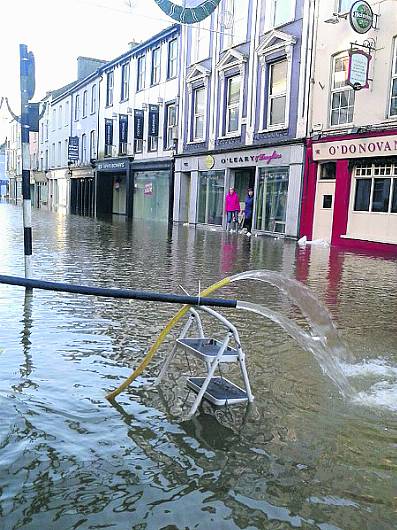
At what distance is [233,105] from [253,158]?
3.41 m

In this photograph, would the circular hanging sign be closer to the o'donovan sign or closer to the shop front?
the o'donovan sign

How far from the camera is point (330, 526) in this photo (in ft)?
8.46

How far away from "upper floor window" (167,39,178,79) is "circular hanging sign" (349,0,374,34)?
15.4 m

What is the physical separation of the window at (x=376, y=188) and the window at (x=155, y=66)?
18.1m

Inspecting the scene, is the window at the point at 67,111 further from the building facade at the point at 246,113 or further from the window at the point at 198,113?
the window at the point at 198,113

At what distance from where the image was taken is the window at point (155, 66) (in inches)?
1298

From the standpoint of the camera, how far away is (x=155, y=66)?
33344 millimetres

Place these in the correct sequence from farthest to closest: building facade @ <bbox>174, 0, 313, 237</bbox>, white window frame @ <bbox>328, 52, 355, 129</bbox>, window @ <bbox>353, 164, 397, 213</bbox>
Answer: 1. building facade @ <bbox>174, 0, 313, 237</bbox>
2. white window frame @ <bbox>328, 52, 355, 129</bbox>
3. window @ <bbox>353, 164, 397, 213</bbox>

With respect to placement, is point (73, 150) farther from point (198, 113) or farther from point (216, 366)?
point (216, 366)

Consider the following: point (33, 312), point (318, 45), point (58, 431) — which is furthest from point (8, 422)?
point (318, 45)

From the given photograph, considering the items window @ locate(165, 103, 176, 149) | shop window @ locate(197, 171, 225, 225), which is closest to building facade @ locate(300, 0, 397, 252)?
shop window @ locate(197, 171, 225, 225)

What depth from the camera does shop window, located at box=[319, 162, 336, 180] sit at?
19812mm

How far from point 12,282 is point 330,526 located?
2187mm

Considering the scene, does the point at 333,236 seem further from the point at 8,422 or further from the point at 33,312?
the point at 8,422
